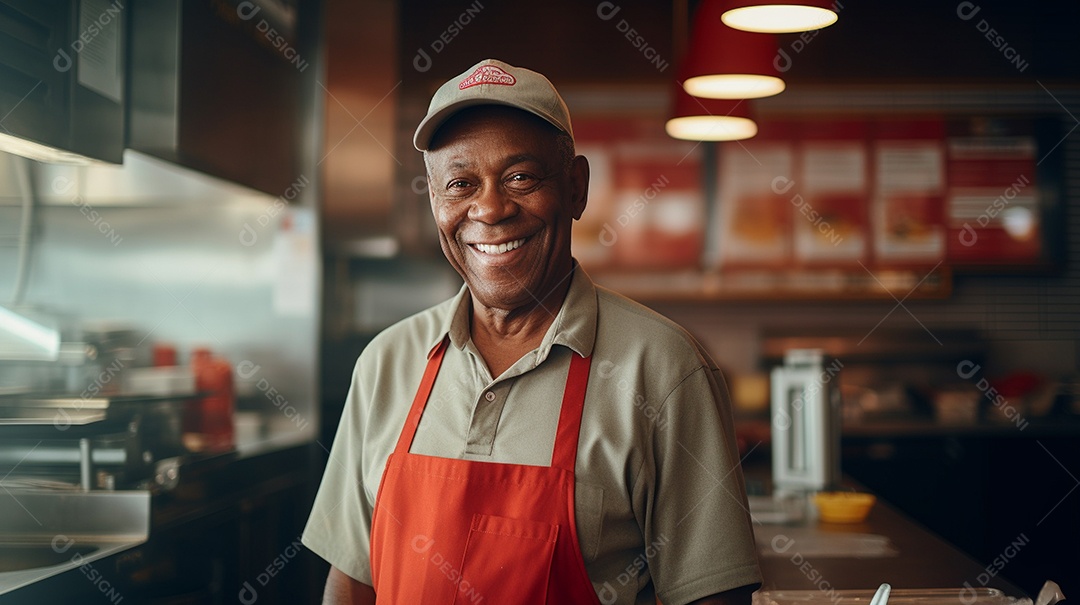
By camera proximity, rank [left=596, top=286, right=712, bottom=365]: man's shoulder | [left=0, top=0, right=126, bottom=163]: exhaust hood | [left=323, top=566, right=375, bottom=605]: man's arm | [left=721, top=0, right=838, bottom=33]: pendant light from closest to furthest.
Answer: [left=596, top=286, right=712, bottom=365]: man's shoulder < [left=323, top=566, right=375, bottom=605]: man's arm < [left=0, top=0, right=126, bottom=163]: exhaust hood < [left=721, top=0, right=838, bottom=33]: pendant light

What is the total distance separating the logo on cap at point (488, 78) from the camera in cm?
153

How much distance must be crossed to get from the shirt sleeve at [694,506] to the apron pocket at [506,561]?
17 cm

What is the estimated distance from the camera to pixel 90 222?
3.80 metres

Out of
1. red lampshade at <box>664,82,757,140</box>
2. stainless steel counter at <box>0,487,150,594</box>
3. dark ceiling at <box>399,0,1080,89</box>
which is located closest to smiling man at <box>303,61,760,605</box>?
stainless steel counter at <box>0,487,150,594</box>

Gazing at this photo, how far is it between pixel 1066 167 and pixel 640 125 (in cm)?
232

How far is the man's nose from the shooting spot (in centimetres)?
154

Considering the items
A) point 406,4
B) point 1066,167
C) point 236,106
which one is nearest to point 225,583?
point 236,106

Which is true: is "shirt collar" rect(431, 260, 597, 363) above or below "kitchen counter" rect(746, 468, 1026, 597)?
above

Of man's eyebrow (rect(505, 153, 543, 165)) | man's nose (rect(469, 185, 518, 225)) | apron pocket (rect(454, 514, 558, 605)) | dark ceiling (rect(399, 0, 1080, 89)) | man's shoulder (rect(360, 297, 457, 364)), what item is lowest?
apron pocket (rect(454, 514, 558, 605))

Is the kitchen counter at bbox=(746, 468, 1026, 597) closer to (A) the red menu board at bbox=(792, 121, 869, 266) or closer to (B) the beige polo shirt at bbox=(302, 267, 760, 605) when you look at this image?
(B) the beige polo shirt at bbox=(302, 267, 760, 605)

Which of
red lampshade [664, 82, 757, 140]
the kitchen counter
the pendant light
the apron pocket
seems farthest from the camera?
red lampshade [664, 82, 757, 140]

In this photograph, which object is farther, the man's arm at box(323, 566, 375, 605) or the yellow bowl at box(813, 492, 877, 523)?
the yellow bowl at box(813, 492, 877, 523)

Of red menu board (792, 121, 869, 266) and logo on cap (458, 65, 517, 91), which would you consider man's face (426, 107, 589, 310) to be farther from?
red menu board (792, 121, 869, 266)

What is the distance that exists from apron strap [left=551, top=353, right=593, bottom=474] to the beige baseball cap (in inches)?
15.2
